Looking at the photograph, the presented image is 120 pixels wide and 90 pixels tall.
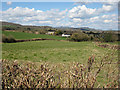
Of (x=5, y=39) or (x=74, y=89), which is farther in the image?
(x=5, y=39)

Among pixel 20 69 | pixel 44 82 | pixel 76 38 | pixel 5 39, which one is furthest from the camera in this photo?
pixel 76 38

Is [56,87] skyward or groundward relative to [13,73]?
groundward

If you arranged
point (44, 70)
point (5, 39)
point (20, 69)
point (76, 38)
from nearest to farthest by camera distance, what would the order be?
point (44, 70) < point (20, 69) < point (5, 39) < point (76, 38)

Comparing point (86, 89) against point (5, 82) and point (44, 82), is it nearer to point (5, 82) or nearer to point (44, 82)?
point (44, 82)

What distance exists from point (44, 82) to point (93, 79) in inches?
32.2

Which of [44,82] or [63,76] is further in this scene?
[63,76]

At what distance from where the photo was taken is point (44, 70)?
2.25m

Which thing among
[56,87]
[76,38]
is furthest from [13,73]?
[76,38]

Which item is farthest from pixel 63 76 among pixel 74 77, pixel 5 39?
pixel 5 39

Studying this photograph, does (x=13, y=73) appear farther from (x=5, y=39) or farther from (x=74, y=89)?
(x=5, y=39)

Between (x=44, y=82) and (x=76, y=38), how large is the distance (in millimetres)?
56168

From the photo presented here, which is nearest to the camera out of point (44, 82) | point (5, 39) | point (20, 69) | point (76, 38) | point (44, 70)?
point (44, 82)

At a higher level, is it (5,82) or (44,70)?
(44,70)

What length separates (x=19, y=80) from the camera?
81.7 inches
